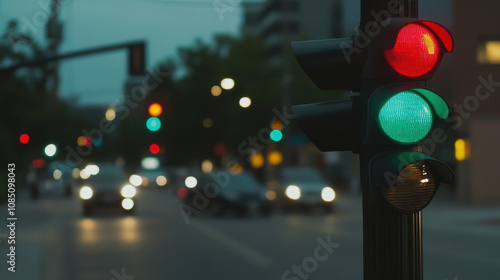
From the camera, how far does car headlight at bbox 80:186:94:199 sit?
101 feet

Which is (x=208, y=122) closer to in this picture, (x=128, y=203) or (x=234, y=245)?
(x=128, y=203)

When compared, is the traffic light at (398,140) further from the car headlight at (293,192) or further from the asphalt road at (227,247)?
the car headlight at (293,192)

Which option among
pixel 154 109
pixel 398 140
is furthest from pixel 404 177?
pixel 154 109

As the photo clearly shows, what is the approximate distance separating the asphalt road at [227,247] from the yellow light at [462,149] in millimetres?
6403

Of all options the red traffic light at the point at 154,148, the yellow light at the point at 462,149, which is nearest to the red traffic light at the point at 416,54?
the red traffic light at the point at 154,148

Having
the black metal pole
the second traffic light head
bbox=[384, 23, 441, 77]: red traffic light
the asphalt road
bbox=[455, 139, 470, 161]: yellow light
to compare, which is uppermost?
bbox=[455, 139, 470, 161]: yellow light

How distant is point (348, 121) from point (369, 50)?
16.0 inches

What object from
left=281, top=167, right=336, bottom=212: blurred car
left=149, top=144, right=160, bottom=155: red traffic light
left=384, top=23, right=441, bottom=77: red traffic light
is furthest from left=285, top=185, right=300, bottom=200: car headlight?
left=384, top=23, right=441, bottom=77: red traffic light

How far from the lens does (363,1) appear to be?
157 inches

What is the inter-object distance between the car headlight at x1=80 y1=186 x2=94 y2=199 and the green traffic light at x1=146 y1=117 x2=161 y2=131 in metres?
13.0

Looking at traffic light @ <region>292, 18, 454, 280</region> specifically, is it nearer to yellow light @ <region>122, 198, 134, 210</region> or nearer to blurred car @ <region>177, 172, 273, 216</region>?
blurred car @ <region>177, 172, 273, 216</region>

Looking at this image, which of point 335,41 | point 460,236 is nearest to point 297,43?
point 335,41

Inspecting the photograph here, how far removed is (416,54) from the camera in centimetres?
383

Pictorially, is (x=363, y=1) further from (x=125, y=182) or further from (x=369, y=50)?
(x=125, y=182)
